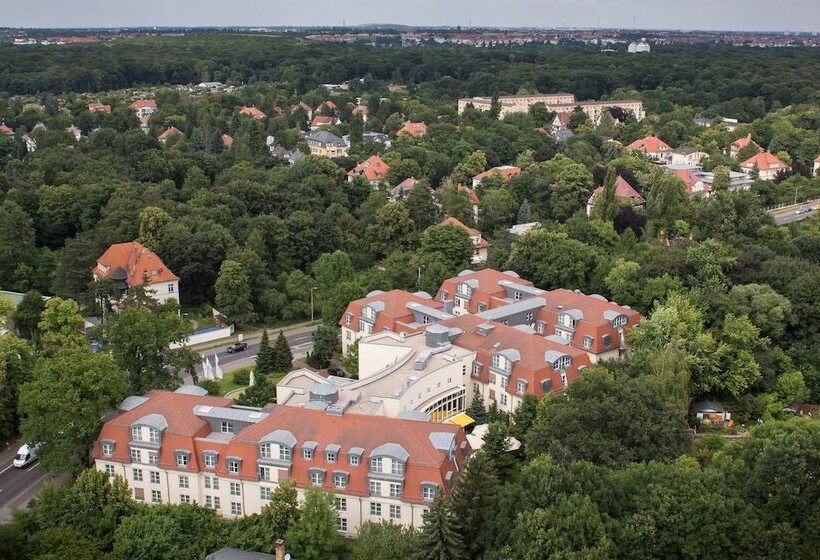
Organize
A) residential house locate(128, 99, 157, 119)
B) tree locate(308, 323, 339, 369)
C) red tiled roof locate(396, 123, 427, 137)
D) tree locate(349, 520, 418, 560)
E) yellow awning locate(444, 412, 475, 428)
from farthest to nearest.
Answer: residential house locate(128, 99, 157, 119)
red tiled roof locate(396, 123, 427, 137)
tree locate(308, 323, 339, 369)
yellow awning locate(444, 412, 475, 428)
tree locate(349, 520, 418, 560)

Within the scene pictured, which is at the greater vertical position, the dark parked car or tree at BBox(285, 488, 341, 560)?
tree at BBox(285, 488, 341, 560)

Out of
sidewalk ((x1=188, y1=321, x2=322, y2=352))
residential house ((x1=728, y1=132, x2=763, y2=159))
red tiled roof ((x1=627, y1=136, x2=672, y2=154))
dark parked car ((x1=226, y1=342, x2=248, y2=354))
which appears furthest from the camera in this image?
red tiled roof ((x1=627, y1=136, x2=672, y2=154))

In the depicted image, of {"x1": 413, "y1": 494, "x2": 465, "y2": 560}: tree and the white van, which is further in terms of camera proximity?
the white van

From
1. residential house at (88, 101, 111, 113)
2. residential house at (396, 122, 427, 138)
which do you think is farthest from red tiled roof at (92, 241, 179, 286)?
residential house at (88, 101, 111, 113)

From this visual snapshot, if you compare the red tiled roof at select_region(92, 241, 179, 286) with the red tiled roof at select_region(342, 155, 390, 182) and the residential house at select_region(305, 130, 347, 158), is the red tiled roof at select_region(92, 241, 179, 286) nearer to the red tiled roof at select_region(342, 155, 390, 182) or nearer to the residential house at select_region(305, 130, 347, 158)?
the red tiled roof at select_region(342, 155, 390, 182)

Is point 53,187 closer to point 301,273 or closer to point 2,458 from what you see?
point 301,273

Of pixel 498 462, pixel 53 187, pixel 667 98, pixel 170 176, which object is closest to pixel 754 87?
pixel 667 98

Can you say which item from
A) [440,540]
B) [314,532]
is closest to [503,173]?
[314,532]
